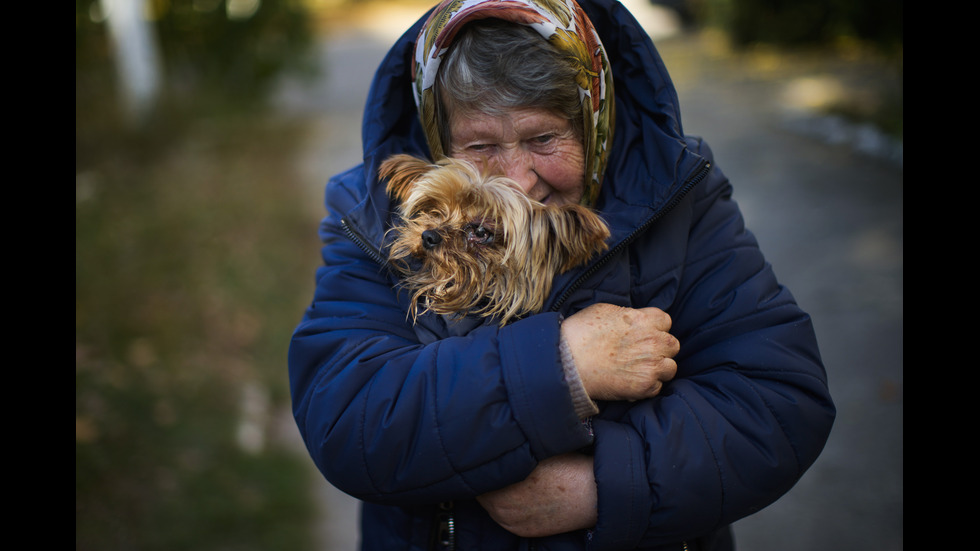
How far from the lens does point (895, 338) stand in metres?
4.29

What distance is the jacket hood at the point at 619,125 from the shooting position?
1726 millimetres

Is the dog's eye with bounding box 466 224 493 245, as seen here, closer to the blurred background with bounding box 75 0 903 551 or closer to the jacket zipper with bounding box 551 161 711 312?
the jacket zipper with bounding box 551 161 711 312

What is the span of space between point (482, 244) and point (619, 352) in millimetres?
416

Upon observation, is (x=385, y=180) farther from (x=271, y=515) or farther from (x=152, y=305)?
(x=152, y=305)

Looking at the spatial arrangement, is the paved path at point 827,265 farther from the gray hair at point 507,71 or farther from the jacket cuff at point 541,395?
the gray hair at point 507,71

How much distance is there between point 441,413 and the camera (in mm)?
1522

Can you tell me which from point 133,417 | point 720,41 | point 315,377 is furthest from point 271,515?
point 720,41

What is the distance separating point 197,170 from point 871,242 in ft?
22.0

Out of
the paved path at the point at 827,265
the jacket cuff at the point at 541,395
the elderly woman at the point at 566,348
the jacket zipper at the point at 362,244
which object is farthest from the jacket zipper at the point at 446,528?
the paved path at the point at 827,265

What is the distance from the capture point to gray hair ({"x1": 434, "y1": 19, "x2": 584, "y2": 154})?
1660 mm

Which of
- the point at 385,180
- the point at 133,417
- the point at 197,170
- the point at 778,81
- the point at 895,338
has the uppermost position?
the point at 778,81

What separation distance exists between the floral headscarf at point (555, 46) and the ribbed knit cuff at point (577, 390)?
0.48m

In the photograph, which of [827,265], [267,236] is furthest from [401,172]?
[267,236]

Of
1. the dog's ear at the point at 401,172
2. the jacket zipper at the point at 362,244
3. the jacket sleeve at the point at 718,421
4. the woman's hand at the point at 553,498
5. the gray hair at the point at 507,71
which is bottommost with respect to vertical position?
the woman's hand at the point at 553,498
